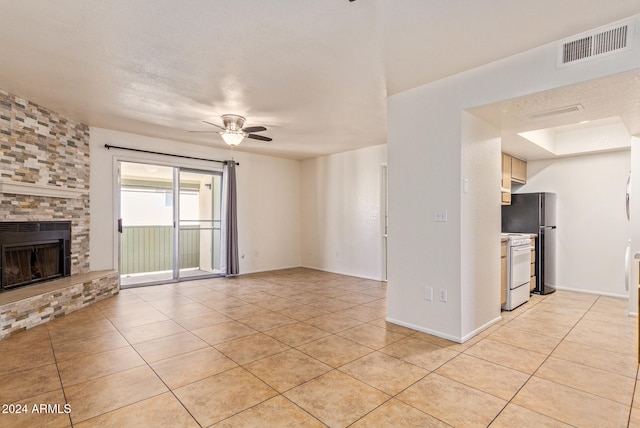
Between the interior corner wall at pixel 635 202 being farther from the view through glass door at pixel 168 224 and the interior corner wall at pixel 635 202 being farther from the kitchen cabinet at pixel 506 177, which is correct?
the view through glass door at pixel 168 224

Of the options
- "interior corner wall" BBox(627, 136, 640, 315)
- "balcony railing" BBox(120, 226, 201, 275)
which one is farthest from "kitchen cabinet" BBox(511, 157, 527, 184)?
"balcony railing" BBox(120, 226, 201, 275)

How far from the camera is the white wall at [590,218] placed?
15.8ft

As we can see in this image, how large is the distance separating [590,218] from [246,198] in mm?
5984

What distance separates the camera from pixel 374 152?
6.16m

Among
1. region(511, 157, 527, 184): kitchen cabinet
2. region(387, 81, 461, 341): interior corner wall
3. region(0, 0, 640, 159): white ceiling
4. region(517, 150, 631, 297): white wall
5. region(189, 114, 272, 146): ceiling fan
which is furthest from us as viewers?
region(511, 157, 527, 184): kitchen cabinet

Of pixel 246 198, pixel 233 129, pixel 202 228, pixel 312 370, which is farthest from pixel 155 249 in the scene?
pixel 312 370

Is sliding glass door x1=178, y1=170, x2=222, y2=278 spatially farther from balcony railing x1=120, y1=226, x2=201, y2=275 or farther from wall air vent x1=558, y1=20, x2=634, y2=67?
wall air vent x1=558, y1=20, x2=634, y2=67

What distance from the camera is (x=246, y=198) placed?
6.78 m

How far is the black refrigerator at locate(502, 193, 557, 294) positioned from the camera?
4.91m

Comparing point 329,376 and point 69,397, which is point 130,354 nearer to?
point 69,397

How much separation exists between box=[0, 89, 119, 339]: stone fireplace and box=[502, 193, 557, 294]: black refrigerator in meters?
6.23

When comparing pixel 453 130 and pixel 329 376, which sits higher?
pixel 453 130

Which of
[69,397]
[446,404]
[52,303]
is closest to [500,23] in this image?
[446,404]

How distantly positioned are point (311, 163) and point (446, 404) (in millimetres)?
5952
